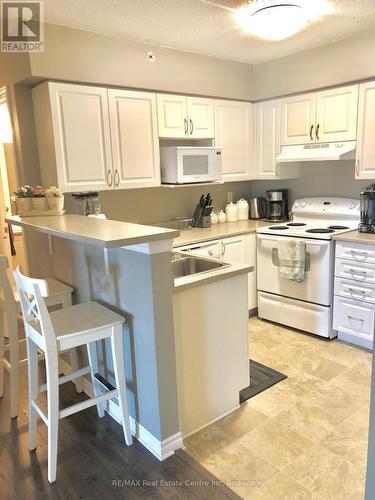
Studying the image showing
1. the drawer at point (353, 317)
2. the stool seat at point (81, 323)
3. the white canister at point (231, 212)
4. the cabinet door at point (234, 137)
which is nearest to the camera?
the stool seat at point (81, 323)

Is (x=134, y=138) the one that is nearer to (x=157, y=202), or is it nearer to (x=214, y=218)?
(x=157, y=202)

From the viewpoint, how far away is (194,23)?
277cm

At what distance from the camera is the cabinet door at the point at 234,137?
3850 mm

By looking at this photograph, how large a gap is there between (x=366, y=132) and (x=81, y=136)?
2.32m

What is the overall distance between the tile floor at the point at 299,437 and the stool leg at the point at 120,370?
1.18 feet

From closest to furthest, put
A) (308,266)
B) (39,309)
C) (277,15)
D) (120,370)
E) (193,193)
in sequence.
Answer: (39,309) < (120,370) < (277,15) < (308,266) < (193,193)

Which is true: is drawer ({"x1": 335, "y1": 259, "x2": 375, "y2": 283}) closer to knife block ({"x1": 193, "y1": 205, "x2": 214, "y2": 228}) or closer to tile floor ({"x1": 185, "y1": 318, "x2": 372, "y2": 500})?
tile floor ({"x1": 185, "y1": 318, "x2": 372, "y2": 500})

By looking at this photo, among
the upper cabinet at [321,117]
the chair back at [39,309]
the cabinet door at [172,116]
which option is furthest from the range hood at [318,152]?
the chair back at [39,309]

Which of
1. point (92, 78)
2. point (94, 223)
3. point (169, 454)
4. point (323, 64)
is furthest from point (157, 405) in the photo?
point (323, 64)

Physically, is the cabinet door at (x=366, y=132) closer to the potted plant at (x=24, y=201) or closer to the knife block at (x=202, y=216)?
the knife block at (x=202, y=216)

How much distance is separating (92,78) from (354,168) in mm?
2438

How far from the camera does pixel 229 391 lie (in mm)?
2369

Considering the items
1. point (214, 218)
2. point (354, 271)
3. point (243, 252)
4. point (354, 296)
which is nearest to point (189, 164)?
point (214, 218)

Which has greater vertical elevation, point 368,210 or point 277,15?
point 277,15
